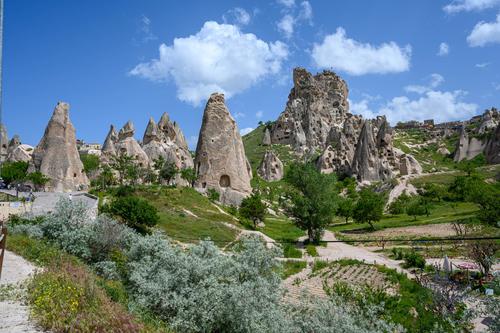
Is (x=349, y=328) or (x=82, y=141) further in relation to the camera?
(x=82, y=141)

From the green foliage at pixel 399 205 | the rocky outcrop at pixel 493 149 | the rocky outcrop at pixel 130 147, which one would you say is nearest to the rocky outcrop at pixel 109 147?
the rocky outcrop at pixel 130 147

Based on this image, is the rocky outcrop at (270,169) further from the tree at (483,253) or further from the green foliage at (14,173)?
the tree at (483,253)

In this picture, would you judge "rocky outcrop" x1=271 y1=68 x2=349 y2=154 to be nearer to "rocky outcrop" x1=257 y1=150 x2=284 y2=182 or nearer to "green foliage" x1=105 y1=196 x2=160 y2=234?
"rocky outcrop" x1=257 y1=150 x2=284 y2=182

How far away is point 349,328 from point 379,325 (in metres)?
1.12

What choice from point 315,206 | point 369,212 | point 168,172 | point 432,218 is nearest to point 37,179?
point 168,172

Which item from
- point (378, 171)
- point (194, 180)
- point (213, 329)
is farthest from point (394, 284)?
point (378, 171)

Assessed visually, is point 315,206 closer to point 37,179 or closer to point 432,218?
point 432,218

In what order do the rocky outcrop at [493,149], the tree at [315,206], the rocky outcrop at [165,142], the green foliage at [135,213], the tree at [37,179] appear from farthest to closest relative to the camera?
1. the rocky outcrop at [493,149]
2. the rocky outcrop at [165,142]
3. the tree at [37,179]
4. the tree at [315,206]
5. the green foliage at [135,213]

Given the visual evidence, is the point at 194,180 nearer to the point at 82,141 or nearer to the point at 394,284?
the point at 394,284

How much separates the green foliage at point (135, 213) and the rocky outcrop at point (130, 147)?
32.0 m

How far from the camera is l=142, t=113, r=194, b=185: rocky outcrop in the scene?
63.8 meters

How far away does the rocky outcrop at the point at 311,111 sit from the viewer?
102 metres

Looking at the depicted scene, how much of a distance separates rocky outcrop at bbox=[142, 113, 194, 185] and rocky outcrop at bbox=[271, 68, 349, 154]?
119 ft

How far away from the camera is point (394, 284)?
Result: 20156 mm
